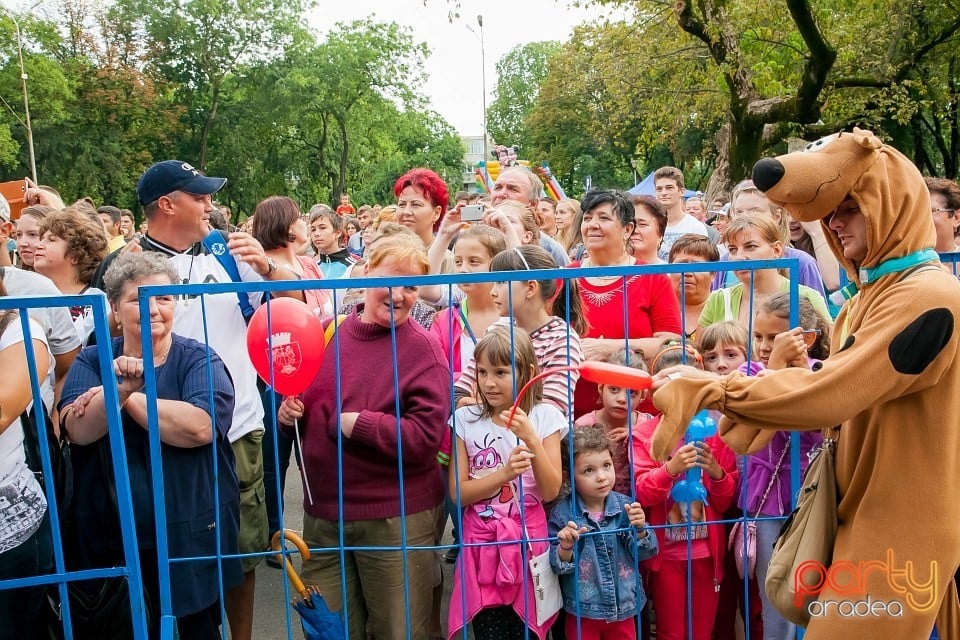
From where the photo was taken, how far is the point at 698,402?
2303 mm

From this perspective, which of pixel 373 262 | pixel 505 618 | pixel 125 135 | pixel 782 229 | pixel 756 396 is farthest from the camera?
pixel 125 135

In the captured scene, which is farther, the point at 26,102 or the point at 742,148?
the point at 26,102

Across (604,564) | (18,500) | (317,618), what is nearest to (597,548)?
(604,564)

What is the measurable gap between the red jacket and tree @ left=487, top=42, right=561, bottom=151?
60.1m

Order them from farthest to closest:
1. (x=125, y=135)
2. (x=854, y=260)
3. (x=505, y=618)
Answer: (x=125, y=135), (x=505, y=618), (x=854, y=260)

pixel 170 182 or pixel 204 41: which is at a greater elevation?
pixel 204 41

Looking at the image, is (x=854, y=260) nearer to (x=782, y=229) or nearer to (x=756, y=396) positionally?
(x=756, y=396)

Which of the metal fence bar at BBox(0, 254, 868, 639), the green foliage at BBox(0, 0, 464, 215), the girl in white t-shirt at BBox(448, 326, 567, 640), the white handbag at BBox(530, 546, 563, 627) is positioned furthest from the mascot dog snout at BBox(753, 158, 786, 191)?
the green foliage at BBox(0, 0, 464, 215)

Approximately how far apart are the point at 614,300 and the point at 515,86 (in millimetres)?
64512

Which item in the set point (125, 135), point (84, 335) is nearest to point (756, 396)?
point (84, 335)

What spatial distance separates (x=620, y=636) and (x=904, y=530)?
1.31 meters

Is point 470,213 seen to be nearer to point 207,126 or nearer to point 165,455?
point 165,455

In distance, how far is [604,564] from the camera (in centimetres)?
320

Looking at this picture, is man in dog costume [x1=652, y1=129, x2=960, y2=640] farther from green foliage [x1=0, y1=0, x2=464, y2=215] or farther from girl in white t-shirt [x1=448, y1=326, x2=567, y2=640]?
green foliage [x1=0, y1=0, x2=464, y2=215]
